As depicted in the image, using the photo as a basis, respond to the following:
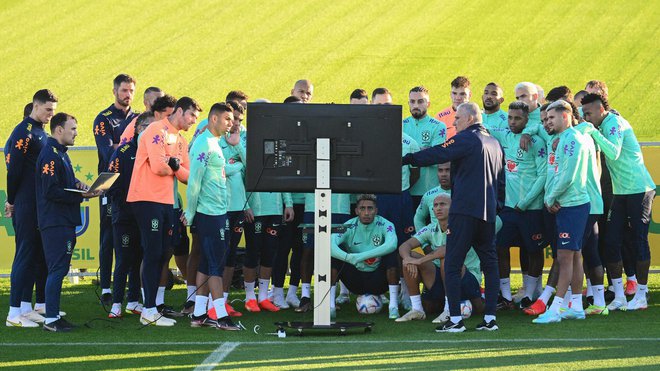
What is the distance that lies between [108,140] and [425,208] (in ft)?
11.3

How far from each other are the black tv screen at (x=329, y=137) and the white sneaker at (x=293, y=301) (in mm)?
2810

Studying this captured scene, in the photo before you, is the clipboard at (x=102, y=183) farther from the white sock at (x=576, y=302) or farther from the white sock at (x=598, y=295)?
the white sock at (x=598, y=295)

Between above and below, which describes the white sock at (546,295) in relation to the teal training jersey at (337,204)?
below

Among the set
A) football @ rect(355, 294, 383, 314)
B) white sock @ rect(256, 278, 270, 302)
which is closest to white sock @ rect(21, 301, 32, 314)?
white sock @ rect(256, 278, 270, 302)

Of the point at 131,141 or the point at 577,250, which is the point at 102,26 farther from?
the point at 577,250

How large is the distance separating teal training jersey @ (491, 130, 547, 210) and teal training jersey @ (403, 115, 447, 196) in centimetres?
65

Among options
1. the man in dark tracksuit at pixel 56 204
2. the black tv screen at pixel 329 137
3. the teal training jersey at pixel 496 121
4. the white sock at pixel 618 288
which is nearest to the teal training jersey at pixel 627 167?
the white sock at pixel 618 288

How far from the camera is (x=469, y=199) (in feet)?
34.7

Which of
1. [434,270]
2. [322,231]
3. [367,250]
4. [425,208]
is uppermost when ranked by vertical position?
[425,208]

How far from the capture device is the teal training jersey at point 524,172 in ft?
40.4

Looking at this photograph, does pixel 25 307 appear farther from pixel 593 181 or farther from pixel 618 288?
pixel 618 288

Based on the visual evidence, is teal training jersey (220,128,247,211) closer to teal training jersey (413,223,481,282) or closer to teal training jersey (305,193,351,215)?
teal training jersey (305,193,351,215)

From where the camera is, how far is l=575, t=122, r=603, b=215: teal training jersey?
448 inches

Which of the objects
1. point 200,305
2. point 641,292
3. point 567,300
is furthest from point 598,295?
point 200,305
